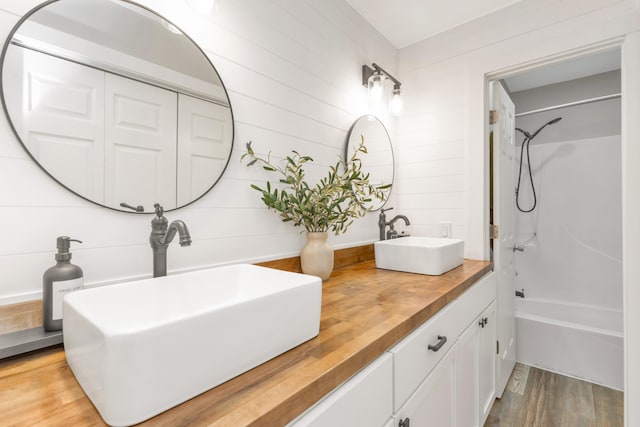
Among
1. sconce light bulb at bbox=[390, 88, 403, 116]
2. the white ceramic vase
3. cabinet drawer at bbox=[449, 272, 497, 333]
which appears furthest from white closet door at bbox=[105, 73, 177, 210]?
sconce light bulb at bbox=[390, 88, 403, 116]

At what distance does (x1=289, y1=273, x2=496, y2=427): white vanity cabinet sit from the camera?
2.11 ft

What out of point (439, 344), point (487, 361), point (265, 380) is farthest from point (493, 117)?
point (265, 380)

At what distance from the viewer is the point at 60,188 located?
2.54 feet

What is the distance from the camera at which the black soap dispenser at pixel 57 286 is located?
2.28ft

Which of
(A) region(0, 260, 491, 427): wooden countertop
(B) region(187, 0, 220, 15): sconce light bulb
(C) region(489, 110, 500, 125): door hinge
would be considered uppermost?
(B) region(187, 0, 220, 15): sconce light bulb

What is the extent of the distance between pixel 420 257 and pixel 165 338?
4.01 feet

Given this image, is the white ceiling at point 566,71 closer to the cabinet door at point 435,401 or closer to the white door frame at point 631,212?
the white door frame at point 631,212

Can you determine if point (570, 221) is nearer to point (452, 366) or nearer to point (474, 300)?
point (474, 300)

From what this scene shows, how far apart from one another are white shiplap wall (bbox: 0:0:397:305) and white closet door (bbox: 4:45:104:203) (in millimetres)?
34

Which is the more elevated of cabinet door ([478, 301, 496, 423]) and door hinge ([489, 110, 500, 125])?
door hinge ([489, 110, 500, 125])

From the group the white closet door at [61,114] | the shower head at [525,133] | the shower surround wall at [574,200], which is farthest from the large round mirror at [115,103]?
the shower surround wall at [574,200]

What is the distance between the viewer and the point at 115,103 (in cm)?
85

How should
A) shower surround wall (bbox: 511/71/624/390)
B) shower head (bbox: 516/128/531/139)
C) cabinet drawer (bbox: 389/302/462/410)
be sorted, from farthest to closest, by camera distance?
shower head (bbox: 516/128/531/139) → shower surround wall (bbox: 511/71/624/390) → cabinet drawer (bbox: 389/302/462/410)

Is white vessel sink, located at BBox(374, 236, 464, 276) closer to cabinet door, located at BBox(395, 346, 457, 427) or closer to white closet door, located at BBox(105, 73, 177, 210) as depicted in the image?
cabinet door, located at BBox(395, 346, 457, 427)
